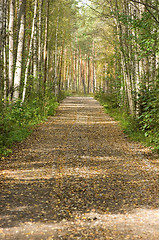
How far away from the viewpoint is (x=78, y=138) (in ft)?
37.6

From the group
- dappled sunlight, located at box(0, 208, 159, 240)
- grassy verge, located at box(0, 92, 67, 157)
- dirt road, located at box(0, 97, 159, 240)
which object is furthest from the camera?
grassy verge, located at box(0, 92, 67, 157)

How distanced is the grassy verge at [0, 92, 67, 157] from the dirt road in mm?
450

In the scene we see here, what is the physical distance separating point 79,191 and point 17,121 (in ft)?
23.9

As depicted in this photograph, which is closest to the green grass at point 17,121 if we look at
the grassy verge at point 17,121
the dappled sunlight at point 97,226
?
the grassy verge at point 17,121

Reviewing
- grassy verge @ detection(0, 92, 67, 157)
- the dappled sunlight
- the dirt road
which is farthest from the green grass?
the dappled sunlight

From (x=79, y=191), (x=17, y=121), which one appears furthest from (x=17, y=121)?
(x=79, y=191)

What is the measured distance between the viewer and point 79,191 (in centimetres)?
585

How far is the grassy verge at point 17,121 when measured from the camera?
914 cm

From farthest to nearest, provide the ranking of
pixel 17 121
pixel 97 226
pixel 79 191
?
pixel 17 121
pixel 79 191
pixel 97 226

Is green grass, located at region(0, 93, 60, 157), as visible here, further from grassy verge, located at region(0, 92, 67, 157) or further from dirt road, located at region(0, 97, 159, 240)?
dirt road, located at region(0, 97, 159, 240)

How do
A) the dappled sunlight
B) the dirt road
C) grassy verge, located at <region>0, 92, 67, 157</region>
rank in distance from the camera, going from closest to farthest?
the dappled sunlight < the dirt road < grassy verge, located at <region>0, 92, 67, 157</region>

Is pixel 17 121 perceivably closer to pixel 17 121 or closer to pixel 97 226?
pixel 17 121

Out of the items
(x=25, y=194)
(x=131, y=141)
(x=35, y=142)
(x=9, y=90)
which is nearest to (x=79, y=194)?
(x=25, y=194)

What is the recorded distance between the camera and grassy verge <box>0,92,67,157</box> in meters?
9.14
